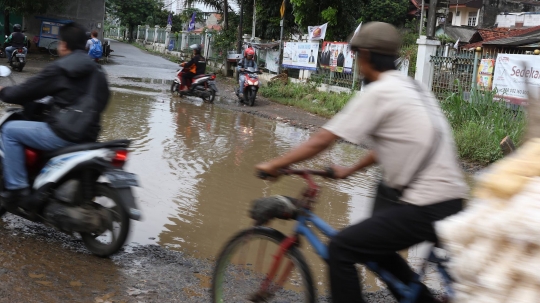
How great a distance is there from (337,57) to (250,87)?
12.0 feet

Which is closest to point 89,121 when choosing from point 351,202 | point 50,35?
point 351,202

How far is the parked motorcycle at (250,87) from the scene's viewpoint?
1558cm

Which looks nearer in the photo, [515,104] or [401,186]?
[401,186]

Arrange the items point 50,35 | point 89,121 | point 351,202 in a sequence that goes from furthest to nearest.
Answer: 1. point 50,35
2. point 351,202
3. point 89,121

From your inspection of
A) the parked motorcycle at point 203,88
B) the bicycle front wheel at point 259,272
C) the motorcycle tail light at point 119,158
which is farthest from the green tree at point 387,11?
the bicycle front wheel at point 259,272

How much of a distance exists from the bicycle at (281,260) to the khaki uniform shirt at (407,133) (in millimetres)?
348

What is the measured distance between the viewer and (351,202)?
21.5 feet

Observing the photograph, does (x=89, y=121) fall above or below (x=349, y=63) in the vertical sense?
below

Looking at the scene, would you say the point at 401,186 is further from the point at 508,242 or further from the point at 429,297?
the point at 508,242

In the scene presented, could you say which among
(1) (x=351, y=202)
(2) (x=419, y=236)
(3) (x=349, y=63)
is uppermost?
(3) (x=349, y=63)

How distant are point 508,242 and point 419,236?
30.4 inches

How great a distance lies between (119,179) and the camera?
13.6 ft

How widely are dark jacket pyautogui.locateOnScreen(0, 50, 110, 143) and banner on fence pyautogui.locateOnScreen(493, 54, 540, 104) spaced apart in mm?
8561

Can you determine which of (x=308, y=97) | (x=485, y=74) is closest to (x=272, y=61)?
(x=308, y=97)
